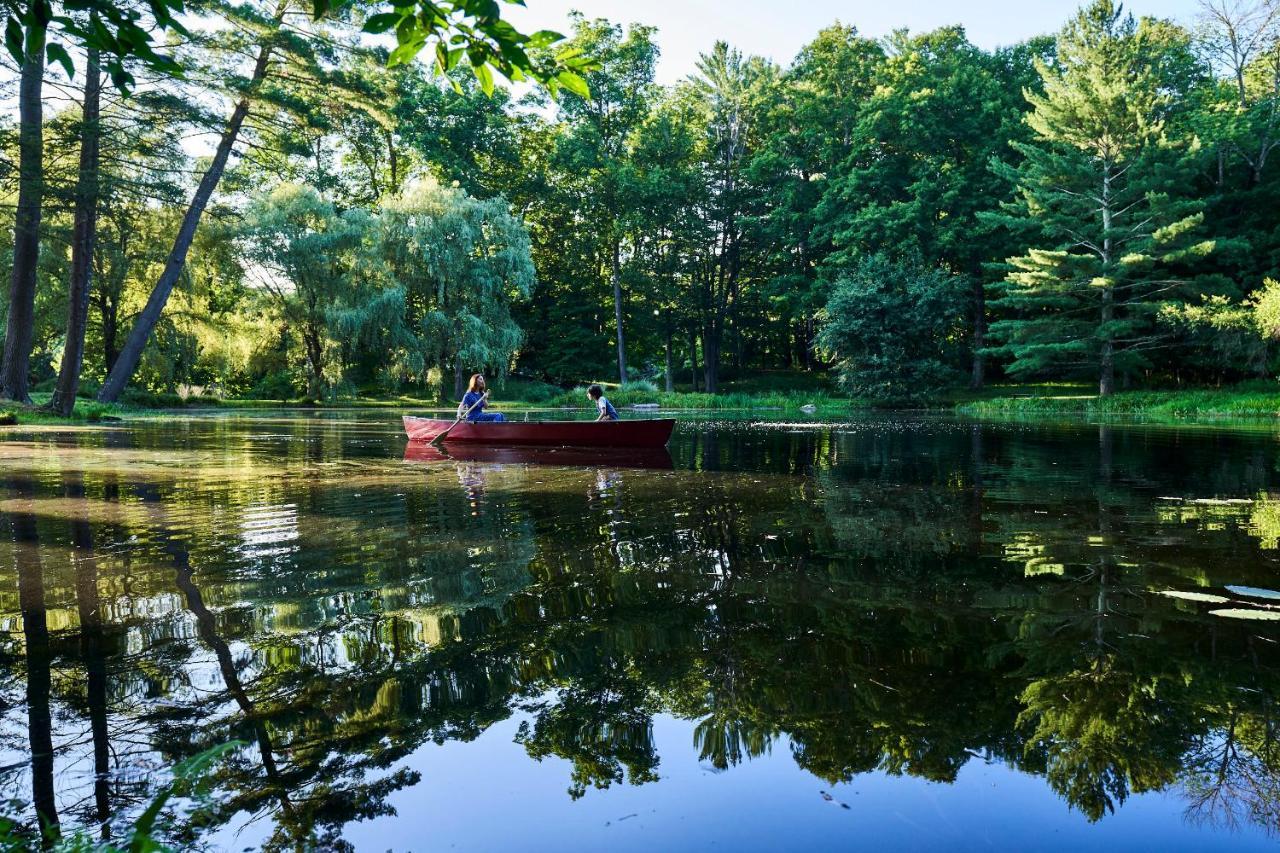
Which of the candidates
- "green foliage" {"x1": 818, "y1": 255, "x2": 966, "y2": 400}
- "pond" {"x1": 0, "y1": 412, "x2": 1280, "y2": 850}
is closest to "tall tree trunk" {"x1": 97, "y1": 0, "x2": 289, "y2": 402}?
"pond" {"x1": 0, "y1": 412, "x2": 1280, "y2": 850}

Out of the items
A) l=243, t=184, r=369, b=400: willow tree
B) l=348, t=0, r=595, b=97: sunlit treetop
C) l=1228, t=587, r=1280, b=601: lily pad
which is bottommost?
l=1228, t=587, r=1280, b=601: lily pad

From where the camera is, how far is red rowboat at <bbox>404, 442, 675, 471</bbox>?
496 inches

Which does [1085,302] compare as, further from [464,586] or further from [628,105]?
[464,586]

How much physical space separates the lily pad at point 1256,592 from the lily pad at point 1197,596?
16cm

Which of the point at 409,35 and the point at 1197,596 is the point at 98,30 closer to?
the point at 409,35

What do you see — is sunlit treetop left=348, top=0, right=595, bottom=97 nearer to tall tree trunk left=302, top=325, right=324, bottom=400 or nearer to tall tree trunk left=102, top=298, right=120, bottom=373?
tall tree trunk left=302, top=325, right=324, bottom=400

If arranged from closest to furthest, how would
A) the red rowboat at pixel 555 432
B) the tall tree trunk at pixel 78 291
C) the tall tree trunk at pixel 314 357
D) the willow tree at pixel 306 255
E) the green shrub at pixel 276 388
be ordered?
the red rowboat at pixel 555 432
the tall tree trunk at pixel 78 291
the willow tree at pixel 306 255
the tall tree trunk at pixel 314 357
the green shrub at pixel 276 388

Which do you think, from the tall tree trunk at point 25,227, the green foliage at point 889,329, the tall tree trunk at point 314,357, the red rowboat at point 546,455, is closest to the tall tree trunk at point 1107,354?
the green foliage at point 889,329

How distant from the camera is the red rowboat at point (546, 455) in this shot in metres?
12.6

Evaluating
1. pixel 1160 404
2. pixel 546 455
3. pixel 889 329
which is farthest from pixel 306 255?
pixel 1160 404

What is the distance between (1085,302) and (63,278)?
1442 inches

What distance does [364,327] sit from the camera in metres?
32.4

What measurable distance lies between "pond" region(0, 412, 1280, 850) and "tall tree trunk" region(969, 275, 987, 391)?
3011cm

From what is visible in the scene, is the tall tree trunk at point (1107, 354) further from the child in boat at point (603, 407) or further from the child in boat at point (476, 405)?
the child in boat at point (476, 405)
